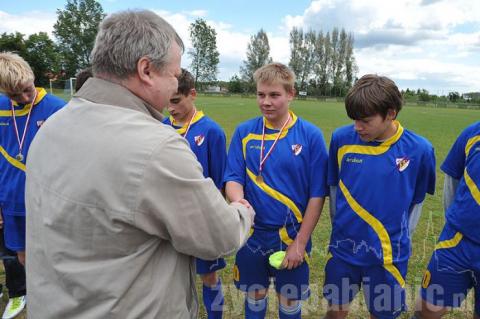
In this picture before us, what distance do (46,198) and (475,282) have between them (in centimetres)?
293

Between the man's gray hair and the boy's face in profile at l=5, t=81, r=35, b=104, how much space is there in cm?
199

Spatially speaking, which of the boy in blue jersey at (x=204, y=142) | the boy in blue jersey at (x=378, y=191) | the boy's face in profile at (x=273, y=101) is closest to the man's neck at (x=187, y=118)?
the boy in blue jersey at (x=204, y=142)

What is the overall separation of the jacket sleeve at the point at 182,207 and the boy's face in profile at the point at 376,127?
1522 millimetres

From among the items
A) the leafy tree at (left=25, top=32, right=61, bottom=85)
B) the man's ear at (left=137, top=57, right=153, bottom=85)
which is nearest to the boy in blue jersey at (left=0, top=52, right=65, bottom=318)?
the man's ear at (left=137, top=57, right=153, bottom=85)

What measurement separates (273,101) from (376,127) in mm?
818

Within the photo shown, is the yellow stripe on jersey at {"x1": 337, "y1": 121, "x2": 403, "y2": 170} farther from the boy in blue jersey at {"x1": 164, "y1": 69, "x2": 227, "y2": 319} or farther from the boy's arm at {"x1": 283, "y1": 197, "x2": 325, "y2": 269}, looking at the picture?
the boy in blue jersey at {"x1": 164, "y1": 69, "x2": 227, "y2": 319}

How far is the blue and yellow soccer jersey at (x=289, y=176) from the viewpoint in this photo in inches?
115

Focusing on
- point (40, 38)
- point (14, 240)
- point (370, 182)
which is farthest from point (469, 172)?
point (40, 38)

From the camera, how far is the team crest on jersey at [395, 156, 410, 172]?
270 cm

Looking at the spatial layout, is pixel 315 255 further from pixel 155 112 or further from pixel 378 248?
pixel 155 112

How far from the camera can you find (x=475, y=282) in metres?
2.73

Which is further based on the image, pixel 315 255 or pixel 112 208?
pixel 315 255

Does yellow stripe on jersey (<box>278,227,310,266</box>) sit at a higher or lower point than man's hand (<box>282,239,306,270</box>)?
higher

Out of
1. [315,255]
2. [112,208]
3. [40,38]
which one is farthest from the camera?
[40,38]
